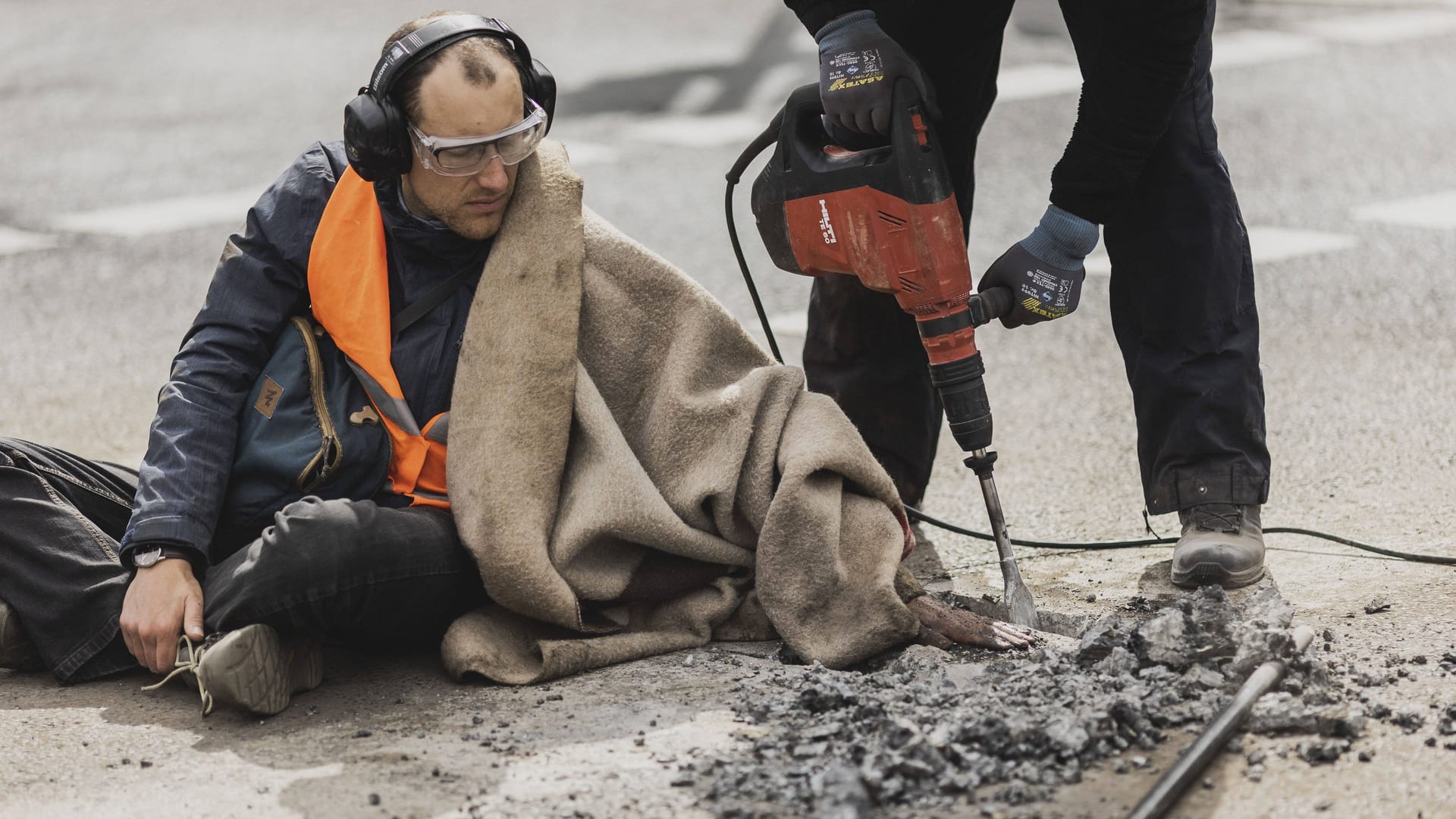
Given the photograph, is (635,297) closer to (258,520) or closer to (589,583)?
(589,583)

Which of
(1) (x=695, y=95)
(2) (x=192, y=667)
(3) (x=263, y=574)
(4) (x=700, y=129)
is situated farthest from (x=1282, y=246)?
(2) (x=192, y=667)

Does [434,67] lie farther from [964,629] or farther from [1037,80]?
[1037,80]

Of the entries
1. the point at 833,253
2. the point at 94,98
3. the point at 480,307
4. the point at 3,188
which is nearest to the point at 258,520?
the point at 480,307

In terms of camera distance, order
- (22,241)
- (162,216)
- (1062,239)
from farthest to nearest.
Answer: (162,216), (22,241), (1062,239)

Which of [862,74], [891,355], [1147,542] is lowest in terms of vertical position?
[1147,542]

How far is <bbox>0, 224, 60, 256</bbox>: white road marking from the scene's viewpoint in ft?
21.2

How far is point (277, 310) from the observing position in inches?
121

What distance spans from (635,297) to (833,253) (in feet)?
1.45

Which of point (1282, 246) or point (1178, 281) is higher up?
point (1178, 281)

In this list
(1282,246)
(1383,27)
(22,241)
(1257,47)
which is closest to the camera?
(1282,246)

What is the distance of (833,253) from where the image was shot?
3.32m

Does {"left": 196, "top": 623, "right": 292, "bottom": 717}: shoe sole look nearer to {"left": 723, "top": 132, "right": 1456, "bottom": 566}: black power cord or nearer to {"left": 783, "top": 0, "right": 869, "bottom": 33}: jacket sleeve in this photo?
{"left": 723, "top": 132, "right": 1456, "bottom": 566}: black power cord

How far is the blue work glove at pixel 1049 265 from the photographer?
3188 millimetres

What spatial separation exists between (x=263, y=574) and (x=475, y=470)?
0.43 m
